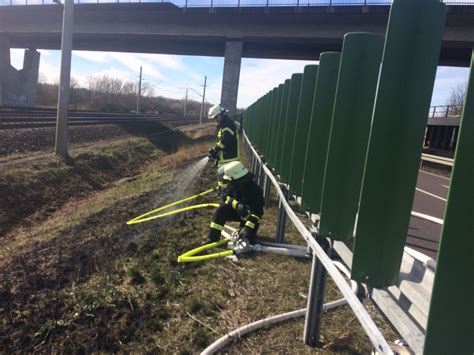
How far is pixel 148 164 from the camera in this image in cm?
1748

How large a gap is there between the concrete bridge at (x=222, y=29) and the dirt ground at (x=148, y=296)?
898 inches

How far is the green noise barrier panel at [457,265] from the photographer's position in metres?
1.19

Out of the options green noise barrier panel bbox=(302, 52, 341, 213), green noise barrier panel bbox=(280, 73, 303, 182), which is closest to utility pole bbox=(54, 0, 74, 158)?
green noise barrier panel bbox=(280, 73, 303, 182)

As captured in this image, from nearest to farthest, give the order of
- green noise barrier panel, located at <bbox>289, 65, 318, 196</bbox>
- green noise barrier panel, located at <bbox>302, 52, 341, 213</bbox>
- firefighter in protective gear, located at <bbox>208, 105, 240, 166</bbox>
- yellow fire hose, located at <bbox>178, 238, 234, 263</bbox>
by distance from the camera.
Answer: green noise barrier panel, located at <bbox>302, 52, 341, 213</bbox>, green noise barrier panel, located at <bbox>289, 65, 318, 196</bbox>, yellow fire hose, located at <bbox>178, 238, 234, 263</bbox>, firefighter in protective gear, located at <bbox>208, 105, 240, 166</bbox>

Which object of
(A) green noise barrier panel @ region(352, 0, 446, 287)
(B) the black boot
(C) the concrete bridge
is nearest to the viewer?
(A) green noise barrier panel @ region(352, 0, 446, 287)

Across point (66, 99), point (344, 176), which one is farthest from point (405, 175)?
point (66, 99)

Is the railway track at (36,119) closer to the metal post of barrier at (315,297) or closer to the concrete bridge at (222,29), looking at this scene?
the concrete bridge at (222,29)

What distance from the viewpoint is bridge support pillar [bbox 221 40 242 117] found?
2931 centimetres

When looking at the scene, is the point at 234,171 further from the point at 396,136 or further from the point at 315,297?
the point at 396,136

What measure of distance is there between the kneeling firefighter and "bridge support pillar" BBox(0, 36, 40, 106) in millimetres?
38197

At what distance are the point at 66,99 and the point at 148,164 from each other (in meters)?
4.77

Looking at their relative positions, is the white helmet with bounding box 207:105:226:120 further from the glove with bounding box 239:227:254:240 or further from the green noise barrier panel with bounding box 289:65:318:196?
the green noise barrier panel with bounding box 289:65:318:196

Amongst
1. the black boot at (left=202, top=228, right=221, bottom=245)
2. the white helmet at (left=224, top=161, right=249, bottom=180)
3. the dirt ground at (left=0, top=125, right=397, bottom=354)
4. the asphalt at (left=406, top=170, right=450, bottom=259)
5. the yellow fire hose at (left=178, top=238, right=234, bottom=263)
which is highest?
the white helmet at (left=224, top=161, right=249, bottom=180)

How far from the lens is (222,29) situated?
29016mm
